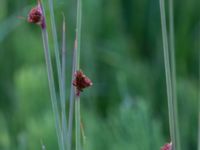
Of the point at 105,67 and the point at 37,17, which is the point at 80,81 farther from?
the point at 105,67

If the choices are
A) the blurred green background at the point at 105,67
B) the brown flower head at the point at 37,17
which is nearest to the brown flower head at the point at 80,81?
the brown flower head at the point at 37,17

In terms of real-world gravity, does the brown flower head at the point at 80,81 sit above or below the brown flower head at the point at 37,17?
below

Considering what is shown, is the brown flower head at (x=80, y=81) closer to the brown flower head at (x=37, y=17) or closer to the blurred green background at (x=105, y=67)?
the brown flower head at (x=37, y=17)

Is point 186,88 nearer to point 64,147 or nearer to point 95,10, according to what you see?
point 95,10

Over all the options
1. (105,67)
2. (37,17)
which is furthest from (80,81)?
(105,67)

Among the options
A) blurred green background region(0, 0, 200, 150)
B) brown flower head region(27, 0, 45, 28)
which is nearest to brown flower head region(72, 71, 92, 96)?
brown flower head region(27, 0, 45, 28)

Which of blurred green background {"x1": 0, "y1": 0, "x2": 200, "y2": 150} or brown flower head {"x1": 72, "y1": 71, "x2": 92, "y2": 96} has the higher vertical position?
brown flower head {"x1": 72, "y1": 71, "x2": 92, "y2": 96}

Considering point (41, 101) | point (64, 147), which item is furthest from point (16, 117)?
point (64, 147)

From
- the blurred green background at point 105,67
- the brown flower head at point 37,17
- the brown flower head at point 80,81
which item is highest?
the brown flower head at point 37,17

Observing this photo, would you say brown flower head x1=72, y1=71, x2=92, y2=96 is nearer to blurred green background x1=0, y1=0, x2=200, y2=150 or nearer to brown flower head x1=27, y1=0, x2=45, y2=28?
brown flower head x1=27, y1=0, x2=45, y2=28
